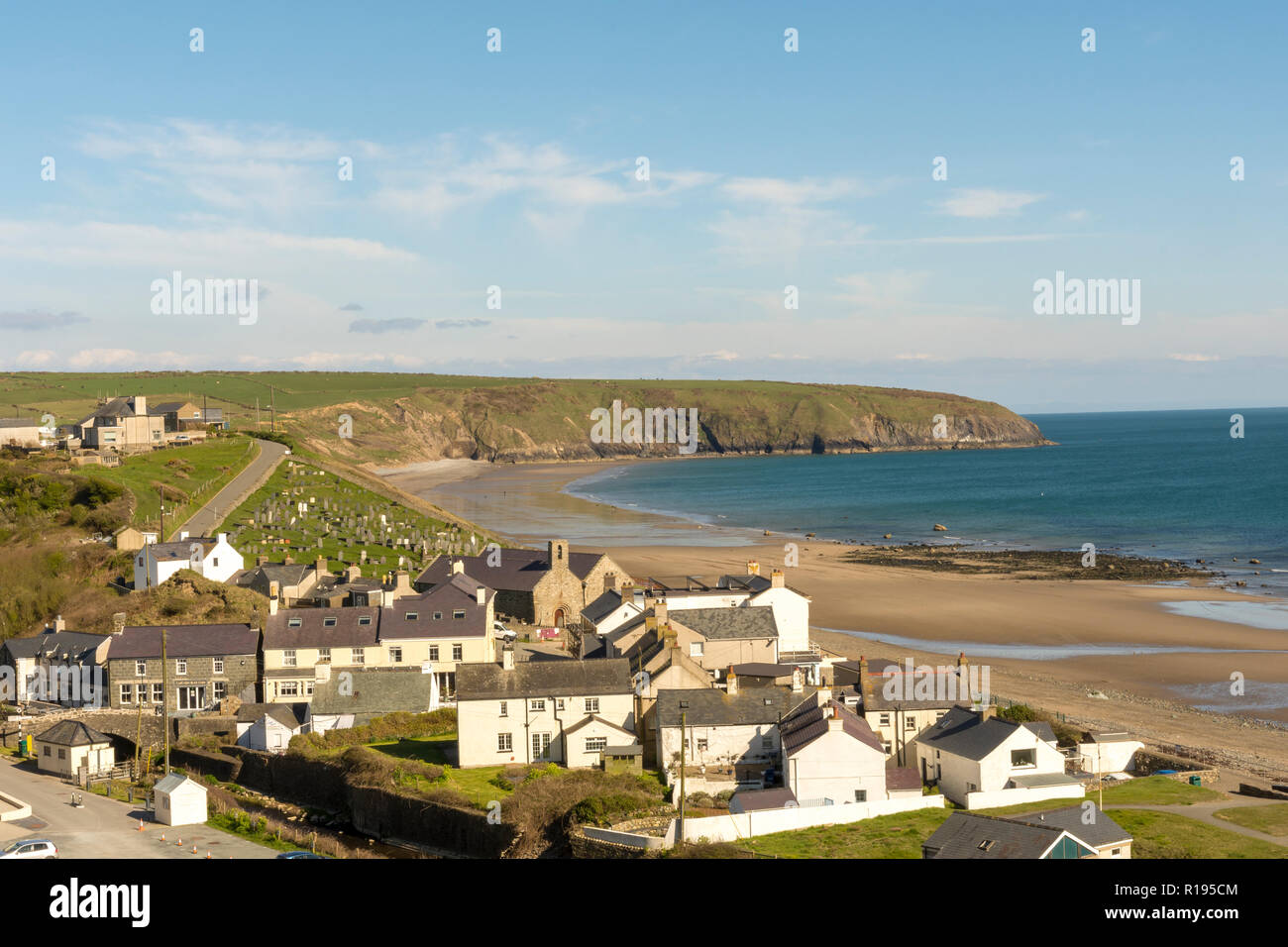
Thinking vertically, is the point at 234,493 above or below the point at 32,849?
above

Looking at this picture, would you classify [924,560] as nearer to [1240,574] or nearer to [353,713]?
[1240,574]

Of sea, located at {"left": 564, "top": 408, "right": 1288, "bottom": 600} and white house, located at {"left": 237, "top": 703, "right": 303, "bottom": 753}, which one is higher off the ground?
sea, located at {"left": 564, "top": 408, "right": 1288, "bottom": 600}

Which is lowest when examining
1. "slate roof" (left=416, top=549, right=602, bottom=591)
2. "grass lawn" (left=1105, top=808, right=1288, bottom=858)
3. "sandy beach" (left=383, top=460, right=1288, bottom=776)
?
"sandy beach" (left=383, top=460, right=1288, bottom=776)

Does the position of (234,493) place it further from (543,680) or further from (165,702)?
(543,680)

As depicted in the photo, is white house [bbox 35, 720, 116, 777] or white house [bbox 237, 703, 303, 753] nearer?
white house [bbox 35, 720, 116, 777]

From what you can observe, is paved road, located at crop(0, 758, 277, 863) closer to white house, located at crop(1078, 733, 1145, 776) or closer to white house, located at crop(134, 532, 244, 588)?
white house, located at crop(134, 532, 244, 588)

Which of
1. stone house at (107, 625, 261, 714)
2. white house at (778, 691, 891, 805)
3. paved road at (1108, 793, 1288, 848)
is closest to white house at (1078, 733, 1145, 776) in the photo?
paved road at (1108, 793, 1288, 848)

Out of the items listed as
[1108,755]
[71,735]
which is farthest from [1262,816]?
[71,735]
